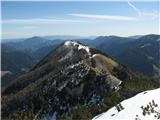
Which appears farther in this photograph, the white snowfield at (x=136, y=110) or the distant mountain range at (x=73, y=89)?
the distant mountain range at (x=73, y=89)

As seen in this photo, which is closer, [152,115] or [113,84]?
[152,115]

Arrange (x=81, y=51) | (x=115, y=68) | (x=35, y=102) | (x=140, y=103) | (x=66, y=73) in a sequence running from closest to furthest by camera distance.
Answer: (x=140, y=103) < (x=35, y=102) < (x=66, y=73) < (x=115, y=68) < (x=81, y=51)

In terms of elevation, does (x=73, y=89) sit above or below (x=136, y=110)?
below

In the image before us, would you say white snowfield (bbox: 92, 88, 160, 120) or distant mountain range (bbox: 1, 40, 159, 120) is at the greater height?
white snowfield (bbox: 92, 88, 160, 120)

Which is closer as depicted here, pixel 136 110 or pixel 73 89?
pixel 136 110

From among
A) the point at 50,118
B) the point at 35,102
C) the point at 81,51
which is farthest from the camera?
the point at 81,51

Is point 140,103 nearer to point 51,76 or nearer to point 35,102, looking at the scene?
point 35,102

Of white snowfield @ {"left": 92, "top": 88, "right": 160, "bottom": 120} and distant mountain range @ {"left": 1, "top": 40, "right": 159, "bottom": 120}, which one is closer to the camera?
white snowfield @ {"left": 92, "top": 88, "right": 160, "bottom": 120}

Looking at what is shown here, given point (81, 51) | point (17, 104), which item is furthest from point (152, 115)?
point (81, 51)

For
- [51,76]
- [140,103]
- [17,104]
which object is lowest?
[17,104]

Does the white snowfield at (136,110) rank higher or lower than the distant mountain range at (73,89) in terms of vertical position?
higher

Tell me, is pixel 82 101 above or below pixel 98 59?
below
